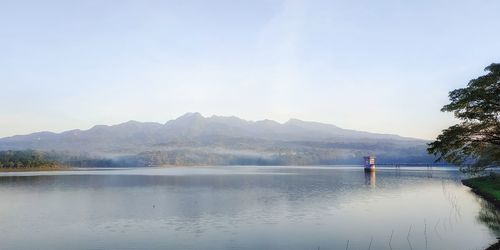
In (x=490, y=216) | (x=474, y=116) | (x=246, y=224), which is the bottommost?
(x=490, y=216)

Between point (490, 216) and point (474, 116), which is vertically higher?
point (474, 116)

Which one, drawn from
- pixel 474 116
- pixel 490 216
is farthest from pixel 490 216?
pixel 474 116

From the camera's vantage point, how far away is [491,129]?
3275 cm

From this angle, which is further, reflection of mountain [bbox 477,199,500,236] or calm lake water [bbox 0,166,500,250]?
reflection of mountain [bbox 477,199,500,236]

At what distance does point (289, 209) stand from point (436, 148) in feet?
102

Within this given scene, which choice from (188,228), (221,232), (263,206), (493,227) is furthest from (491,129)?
(263,206)

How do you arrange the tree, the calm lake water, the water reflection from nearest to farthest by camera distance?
1. the tree
2. the calm lake water
3. the water reflection

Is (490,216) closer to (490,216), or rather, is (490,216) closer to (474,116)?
(490,216)

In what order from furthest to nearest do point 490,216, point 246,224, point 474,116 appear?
point 490,216
point 246,224
point 474,116

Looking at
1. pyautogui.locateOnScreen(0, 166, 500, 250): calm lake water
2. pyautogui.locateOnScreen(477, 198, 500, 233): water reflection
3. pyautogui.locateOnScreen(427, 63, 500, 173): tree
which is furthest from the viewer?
pyautogui.locateOnScreen(477, 198, 500, 233): water reflection

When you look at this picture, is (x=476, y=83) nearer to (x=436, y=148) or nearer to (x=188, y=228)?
(x=436, y=148)

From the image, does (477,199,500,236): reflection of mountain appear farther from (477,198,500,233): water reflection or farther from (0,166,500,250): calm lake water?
(0,166,500,250): calm lake water

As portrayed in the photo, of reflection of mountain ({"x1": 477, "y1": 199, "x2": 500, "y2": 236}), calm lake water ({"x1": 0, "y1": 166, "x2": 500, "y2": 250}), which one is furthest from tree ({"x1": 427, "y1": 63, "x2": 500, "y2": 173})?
reflection of mountain ({"x1": 477, "y1": 199, "x2": 500, "y2": 236})

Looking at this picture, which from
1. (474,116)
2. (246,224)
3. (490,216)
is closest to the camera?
(474,116)
